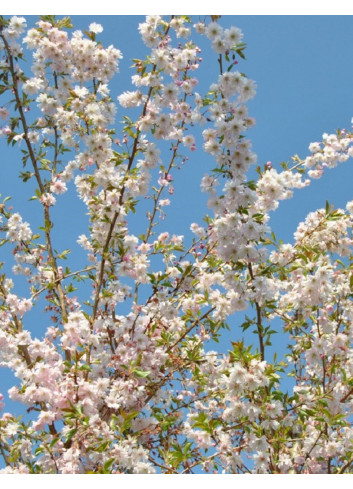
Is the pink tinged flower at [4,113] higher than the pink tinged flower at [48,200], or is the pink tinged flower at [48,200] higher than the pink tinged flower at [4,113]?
the pink tinged flower at [4,113]

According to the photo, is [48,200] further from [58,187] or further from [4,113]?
[4,113]

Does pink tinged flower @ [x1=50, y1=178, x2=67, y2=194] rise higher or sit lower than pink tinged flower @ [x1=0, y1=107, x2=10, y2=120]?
lower

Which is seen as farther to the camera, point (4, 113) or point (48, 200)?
point (4, 113)

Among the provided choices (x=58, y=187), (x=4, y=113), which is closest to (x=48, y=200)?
(x=58, y=187)

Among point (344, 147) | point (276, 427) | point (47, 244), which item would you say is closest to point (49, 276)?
point (47, 244)

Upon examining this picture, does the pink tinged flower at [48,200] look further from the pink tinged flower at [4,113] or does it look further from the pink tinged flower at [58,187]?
the pink tinged flower at [4,113]

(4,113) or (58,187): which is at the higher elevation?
(4,113)

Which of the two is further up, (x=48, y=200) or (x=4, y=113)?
(x=4, y=113)

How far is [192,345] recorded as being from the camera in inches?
229

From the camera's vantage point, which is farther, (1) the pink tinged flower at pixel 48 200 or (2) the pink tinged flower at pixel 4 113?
(2) the pink tinged flower at pixel 4 113

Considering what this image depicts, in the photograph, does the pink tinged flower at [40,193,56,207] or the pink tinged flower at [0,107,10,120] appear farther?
the pink tinged flower at [0,107,10,120]

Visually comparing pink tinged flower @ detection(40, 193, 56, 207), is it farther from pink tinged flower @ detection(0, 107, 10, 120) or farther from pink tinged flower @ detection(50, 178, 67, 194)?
pink tinged flower @ detection(0, 107, 10, 120)

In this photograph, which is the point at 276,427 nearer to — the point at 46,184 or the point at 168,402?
the point at 168,402

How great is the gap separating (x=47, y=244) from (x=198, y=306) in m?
1.91
